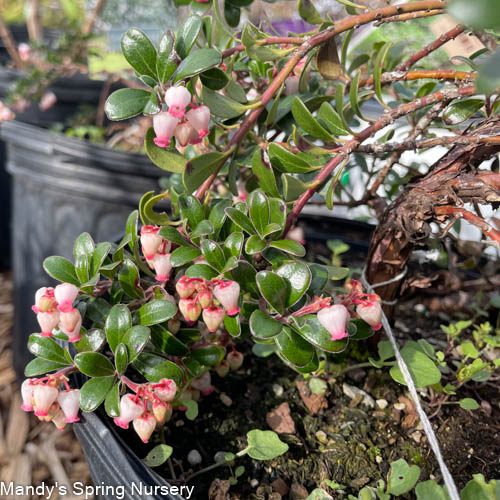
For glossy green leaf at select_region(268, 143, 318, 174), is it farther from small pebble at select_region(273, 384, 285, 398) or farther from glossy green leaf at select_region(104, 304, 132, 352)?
small pebble at select_region(273, 384, 285, 398)

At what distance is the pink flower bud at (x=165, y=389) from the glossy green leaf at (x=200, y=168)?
0.19 meters

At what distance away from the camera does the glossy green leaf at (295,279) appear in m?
0.46

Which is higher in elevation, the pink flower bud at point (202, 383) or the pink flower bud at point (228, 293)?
the pink flower bud at point (228, 293)

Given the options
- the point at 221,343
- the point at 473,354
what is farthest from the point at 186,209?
the point at 473,354

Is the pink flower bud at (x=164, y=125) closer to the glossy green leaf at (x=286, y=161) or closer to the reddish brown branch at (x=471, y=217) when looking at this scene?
the glossy green leaf at (x=286, y=161)

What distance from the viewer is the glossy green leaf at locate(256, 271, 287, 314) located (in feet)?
1.47

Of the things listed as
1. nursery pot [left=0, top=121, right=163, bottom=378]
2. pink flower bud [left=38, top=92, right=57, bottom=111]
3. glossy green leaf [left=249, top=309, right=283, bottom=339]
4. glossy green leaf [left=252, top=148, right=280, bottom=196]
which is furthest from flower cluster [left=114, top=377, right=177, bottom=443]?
pink flower bud [left=38, top=92, right=57, bottom=111]

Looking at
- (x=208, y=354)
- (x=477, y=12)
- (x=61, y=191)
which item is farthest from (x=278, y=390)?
(x=61, y=191)

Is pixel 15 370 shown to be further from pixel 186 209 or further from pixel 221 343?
pixel 186 209

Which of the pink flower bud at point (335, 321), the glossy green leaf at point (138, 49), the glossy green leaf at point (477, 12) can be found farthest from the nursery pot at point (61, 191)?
the glossy green leaf at point (477, 12)

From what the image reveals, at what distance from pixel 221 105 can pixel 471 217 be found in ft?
0.87

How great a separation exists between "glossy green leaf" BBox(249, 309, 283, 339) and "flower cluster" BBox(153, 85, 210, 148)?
6.8 inches

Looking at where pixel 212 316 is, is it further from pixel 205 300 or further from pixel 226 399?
pixel 226 399

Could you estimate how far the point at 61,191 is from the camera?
1.22 m
